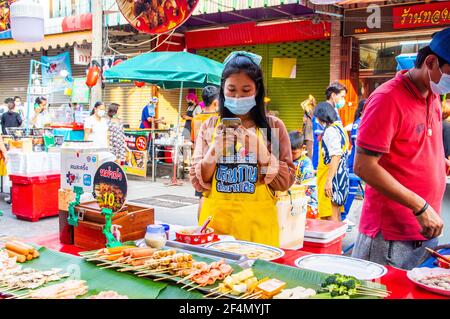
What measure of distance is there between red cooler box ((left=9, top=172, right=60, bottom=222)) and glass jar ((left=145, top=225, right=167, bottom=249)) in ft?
17.9

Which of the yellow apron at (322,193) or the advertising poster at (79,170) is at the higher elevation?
the advertising poster at (79,170)

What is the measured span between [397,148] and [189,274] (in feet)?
4.20

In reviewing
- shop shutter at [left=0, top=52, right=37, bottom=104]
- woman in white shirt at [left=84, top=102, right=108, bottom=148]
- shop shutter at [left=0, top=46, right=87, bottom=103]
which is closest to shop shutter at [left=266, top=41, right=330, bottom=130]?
woman in white shirt at [left=84, top=102, right=108, bottom=148]

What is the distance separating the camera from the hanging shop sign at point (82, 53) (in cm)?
1482

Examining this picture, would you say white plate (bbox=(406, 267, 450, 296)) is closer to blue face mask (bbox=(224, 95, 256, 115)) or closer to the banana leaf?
the banana leaf

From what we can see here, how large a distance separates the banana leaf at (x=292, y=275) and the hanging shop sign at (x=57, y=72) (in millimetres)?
15600

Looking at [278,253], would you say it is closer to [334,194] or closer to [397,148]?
[397,148]

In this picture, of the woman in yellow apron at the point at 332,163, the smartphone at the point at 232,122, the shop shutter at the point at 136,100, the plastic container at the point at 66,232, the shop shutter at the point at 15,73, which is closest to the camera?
the smartphone at the point at 232,122

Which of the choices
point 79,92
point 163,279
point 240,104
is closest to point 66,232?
point 163,279

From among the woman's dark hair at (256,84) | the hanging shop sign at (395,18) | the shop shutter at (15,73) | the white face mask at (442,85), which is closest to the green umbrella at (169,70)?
the hanging shop sign at (395,18)

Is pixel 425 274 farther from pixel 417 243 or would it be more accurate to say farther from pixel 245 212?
pixel 245 212

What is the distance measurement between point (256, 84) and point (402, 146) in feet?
3.01

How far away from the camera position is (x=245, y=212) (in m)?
2.75

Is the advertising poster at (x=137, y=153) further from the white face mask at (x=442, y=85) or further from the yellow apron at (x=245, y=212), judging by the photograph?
the white face mask at (x=442, y=85)
